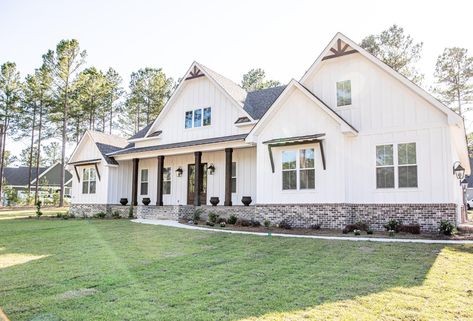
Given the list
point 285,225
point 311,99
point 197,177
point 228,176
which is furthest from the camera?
point 197,177

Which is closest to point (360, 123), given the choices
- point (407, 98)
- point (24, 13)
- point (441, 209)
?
point (407, 98)

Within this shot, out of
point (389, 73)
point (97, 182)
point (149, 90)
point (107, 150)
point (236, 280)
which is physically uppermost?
point (149, 90)

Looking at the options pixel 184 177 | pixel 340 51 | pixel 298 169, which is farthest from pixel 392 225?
pixel 184 177

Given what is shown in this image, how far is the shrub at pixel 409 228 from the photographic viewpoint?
483 inches

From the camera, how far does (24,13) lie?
10773 millimetres

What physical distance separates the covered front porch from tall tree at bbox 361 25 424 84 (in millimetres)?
21362

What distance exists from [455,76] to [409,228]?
30624 millimetres

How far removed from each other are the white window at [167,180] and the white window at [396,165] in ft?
39.4

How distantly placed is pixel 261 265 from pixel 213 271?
1.09 m

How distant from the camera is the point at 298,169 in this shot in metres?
14.8

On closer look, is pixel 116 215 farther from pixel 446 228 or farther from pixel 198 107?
pixel 446 228

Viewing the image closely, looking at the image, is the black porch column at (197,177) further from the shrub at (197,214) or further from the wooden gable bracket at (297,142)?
the wooden gable bracket at (297,142)

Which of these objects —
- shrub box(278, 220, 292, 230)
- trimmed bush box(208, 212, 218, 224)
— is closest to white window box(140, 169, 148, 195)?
trimmed bush box(208, 212, 218, 224)

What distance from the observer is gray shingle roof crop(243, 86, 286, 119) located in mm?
18875
